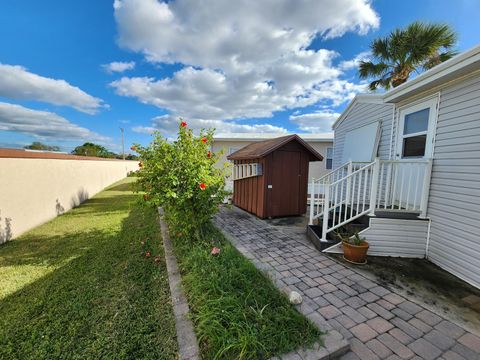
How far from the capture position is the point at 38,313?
2.19 meters

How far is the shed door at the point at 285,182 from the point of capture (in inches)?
231

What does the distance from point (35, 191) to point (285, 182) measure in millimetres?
6775

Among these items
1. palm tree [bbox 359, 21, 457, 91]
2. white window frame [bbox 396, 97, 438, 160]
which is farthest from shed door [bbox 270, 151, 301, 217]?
palm tree [bbox 359, 21, 457, 91]

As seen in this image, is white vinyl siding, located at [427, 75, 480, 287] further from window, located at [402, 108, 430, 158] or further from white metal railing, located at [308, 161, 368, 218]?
white metal railing, located at [308, 161, 368, 218]

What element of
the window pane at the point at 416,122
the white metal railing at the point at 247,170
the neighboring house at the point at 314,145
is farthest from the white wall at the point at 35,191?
the window pane at the point at 416,122

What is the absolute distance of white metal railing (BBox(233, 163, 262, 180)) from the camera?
19.5 feet

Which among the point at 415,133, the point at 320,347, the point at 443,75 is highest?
the point at 443,75

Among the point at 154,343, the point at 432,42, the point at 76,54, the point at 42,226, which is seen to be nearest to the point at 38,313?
the point at 154,343

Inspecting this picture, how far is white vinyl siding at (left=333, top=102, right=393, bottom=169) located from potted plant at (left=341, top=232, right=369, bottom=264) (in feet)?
8.42

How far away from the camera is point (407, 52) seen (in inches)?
293

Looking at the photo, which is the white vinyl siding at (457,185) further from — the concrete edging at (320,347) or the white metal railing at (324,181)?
the concrete edging at (320,347)

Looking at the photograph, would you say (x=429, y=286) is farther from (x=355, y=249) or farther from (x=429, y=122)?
(x=429, y=122)

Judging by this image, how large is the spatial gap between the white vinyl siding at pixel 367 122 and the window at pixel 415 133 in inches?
17.2

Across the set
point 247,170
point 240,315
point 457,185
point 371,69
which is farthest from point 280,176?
point 371,69
